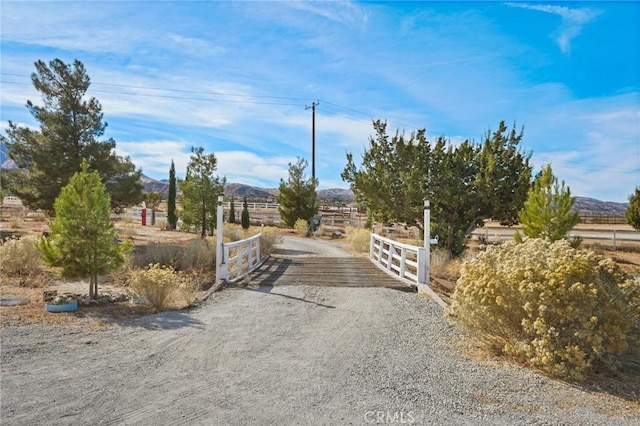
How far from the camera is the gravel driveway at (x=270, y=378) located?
152 inches

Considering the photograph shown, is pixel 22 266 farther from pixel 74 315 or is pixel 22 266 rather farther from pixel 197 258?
pixel 74 315

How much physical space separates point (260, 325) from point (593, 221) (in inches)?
2247

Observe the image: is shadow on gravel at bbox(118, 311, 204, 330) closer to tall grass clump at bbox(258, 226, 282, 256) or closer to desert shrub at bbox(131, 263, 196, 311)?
desert shrub at bbox(131, 263, 196, 311)

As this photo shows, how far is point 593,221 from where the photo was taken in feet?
174

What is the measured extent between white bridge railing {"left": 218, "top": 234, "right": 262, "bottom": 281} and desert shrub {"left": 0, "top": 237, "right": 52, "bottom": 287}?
159 inches

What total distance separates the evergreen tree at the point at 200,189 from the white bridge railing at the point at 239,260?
17.5 feet

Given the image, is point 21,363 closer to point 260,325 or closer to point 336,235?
point 260,325

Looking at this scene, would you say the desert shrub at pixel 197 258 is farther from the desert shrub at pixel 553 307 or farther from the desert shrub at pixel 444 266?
the desert shrub at pixel 553 307

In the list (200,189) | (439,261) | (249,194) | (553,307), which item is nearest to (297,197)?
(200,189)

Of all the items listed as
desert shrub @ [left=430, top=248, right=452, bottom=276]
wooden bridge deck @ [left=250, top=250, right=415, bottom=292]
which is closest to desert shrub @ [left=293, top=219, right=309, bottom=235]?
wooden bridge deck @ [left=250, top=250, right=415, bottom=292]

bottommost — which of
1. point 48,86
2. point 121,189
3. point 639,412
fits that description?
point 639,412

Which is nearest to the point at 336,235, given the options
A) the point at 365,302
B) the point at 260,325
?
the point at 365,302

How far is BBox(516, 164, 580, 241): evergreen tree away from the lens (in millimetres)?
13348

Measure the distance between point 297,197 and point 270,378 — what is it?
974 inches
